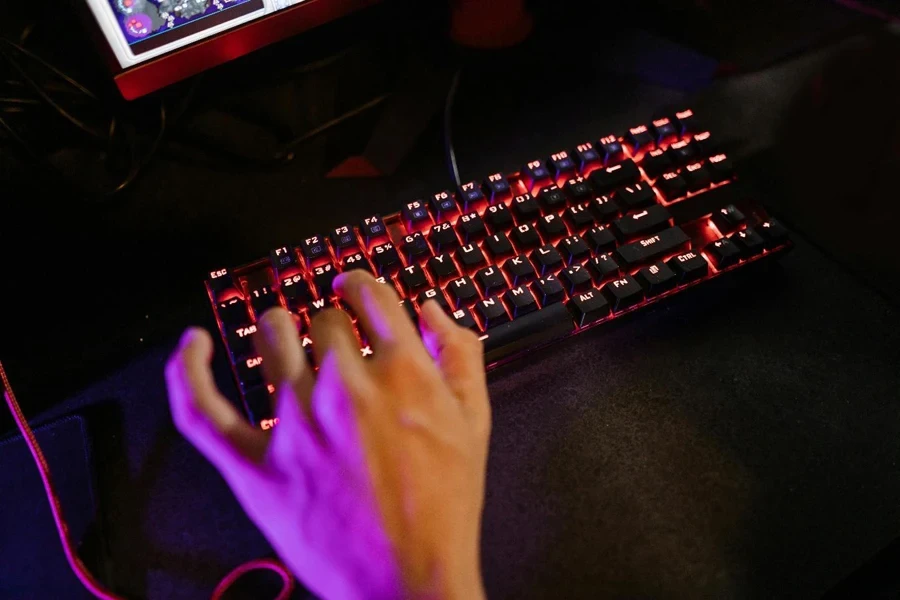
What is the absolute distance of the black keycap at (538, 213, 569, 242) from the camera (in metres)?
0.53

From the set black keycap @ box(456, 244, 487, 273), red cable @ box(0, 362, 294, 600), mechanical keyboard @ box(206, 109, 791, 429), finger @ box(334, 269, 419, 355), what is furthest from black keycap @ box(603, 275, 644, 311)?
red cable @ box(0, 362, 294, 600)

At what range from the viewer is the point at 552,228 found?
53 cm

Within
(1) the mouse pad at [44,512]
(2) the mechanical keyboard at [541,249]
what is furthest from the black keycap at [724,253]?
(1) the mouse pad at [44,512]

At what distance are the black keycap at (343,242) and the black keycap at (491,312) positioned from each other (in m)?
0.12

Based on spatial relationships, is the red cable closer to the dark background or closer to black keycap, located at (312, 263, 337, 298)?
the dark background

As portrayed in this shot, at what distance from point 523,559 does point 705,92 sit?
532 mm

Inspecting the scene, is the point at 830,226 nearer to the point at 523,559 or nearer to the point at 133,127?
the point at 523,559

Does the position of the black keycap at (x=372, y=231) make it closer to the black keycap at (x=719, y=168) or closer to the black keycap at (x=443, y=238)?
the black keycap at (x=443, y=238)

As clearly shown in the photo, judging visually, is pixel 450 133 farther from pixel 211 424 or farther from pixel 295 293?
pixel 211 424

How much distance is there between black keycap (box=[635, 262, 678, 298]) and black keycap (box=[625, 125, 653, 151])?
0.14 meters

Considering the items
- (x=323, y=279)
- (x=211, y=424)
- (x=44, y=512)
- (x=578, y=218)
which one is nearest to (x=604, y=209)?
(x=578, y=218)

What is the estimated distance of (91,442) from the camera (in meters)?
0.45

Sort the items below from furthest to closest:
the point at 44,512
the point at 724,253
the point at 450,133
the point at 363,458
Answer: the point at 450,133, the point at 724,253, the point at 44,512, the point at 363,458

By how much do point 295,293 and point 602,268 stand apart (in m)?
0.25
